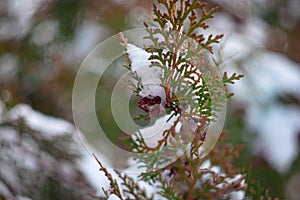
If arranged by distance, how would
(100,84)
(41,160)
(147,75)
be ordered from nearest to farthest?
(147,75)
(41,160)
(100,84)

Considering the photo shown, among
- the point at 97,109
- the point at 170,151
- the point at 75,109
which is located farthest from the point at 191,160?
the point at 97,109

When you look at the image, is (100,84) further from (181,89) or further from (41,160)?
(181,89)

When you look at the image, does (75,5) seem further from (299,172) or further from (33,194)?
(299,172)

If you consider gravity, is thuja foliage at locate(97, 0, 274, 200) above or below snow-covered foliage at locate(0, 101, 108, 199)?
below

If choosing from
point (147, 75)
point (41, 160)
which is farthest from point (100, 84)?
point (147, 75)

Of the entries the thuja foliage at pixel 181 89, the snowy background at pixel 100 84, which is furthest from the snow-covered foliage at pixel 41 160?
the thuja foliage at pixel 181 89

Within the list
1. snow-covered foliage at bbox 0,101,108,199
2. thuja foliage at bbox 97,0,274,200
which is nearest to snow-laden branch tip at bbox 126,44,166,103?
thuja foliage at bbox 97,0,274,200

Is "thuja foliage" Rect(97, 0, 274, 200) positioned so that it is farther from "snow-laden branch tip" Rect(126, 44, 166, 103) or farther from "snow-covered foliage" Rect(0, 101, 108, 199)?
"snow-covered foliage" Rect(0, 101, 108, 199)

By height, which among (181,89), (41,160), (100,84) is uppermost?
(100,84)

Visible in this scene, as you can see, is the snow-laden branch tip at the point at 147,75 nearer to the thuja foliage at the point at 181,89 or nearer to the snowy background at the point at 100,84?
the thuja foliage at the point at 181,89
